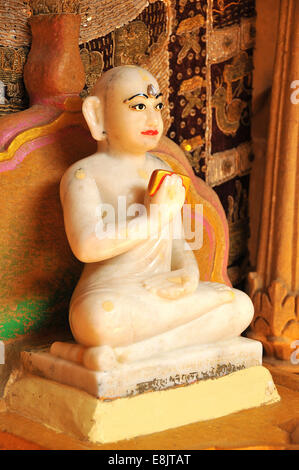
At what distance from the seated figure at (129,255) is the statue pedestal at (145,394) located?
55 mm

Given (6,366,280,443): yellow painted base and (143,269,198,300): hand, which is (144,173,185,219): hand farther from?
(6,366,280,443): yellow painted base

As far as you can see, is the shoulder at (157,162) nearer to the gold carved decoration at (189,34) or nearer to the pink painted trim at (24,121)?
the pink painted trim at (24,121)

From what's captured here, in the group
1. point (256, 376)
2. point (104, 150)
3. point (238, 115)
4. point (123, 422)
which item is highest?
point (104, 150)

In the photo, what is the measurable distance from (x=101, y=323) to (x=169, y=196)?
1.60 ft

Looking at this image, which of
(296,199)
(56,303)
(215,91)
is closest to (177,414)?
(56,303)

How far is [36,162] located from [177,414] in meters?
1.06

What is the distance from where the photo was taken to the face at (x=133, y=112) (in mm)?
2354

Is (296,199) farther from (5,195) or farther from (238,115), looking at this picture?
(5,195)

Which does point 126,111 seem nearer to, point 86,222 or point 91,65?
point 86,222

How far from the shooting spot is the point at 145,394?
212cm

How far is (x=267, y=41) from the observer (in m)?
3.38

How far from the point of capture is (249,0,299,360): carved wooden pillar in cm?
300

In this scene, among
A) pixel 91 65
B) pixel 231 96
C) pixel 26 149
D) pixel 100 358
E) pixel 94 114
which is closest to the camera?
pixel 100 358

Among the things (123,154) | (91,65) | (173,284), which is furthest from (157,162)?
(91,65)
